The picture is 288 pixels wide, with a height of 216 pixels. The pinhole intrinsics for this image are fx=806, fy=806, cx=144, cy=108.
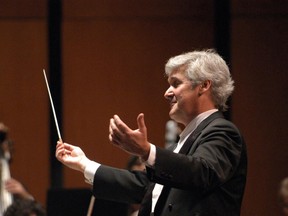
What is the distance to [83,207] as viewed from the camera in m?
3.80

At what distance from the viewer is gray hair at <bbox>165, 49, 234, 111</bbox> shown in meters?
2.64

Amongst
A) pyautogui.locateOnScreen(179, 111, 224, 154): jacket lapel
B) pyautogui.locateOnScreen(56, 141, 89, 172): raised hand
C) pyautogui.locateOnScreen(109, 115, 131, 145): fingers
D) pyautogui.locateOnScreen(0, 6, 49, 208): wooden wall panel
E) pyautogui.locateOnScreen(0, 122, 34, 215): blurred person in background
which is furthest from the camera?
pyautogui.locateOnScreen(0, 6, 49, 208): wooden wall panel

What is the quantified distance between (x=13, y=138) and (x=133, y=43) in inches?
43.2

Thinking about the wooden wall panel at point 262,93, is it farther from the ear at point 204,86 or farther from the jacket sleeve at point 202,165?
the jacket sleeve at point 202,165

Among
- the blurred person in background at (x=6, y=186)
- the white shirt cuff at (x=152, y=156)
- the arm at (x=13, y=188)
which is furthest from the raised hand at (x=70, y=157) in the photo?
the arm at (x=13, y=188)

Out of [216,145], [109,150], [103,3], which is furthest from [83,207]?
[103,3]

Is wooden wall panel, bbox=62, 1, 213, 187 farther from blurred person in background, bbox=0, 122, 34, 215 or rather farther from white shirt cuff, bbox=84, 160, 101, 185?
white shirt cuff, bbox=84, 160, 101, 185

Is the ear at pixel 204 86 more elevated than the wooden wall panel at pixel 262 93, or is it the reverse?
the ear at pixel 204 86

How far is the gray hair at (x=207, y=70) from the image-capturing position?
2.64 metres

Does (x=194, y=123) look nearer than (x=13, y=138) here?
Yes

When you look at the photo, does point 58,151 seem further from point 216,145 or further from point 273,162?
point 273,162

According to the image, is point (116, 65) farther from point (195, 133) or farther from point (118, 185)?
point (195, 133)

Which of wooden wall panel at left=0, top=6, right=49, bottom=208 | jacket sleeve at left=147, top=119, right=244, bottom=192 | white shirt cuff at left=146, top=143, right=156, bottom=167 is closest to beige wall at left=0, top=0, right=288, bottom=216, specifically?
wooden wall panel at left=0, top=6, right=49, bottom=208

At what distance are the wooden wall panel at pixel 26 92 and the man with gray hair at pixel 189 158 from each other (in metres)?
2.94
